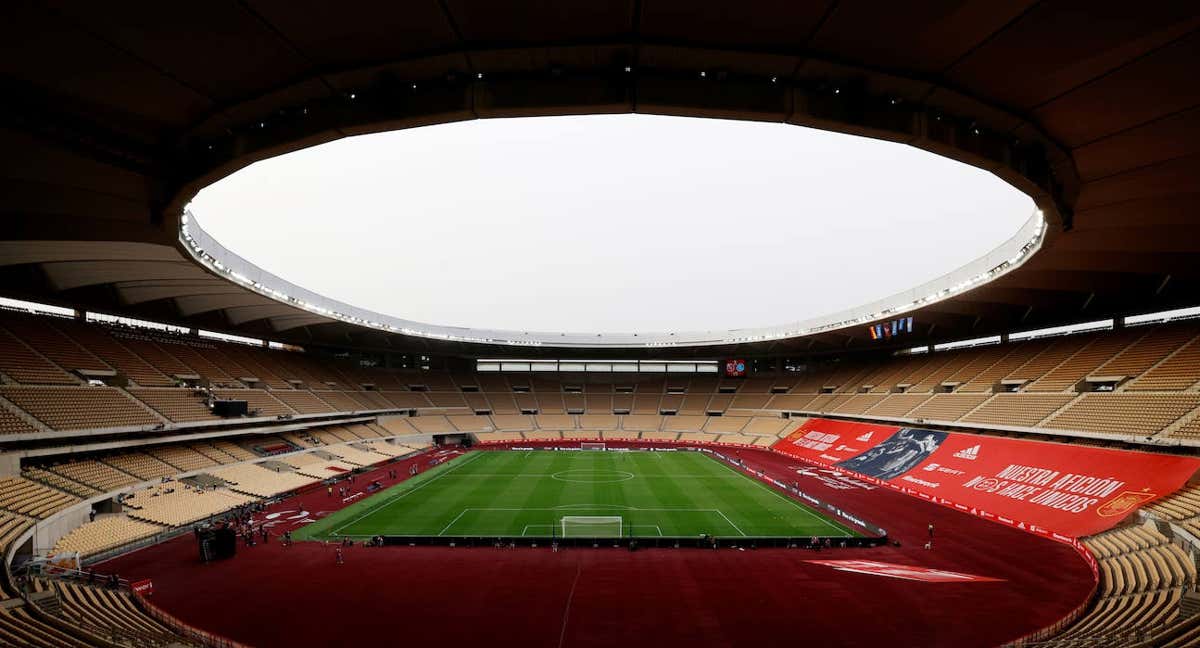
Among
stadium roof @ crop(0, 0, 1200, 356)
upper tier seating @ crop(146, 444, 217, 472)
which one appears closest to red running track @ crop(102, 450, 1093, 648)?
upper tier seating @ crop(146, 444, 217, 472)

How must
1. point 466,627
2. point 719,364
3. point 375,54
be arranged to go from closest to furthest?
1. point 375,54
2. point 466,627
3. point 719,364

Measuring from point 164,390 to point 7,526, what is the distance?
17946mm

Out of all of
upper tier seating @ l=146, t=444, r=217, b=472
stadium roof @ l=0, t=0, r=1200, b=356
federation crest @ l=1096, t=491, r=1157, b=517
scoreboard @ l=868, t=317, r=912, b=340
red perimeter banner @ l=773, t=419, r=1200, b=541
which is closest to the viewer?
stadium roof @ l=0, t=0, r=1200, b=356

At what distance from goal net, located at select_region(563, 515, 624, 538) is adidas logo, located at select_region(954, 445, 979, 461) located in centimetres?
2191

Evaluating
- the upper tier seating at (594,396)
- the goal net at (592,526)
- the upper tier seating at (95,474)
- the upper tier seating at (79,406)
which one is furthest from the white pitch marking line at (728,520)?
the upper tier seating at (79,406)

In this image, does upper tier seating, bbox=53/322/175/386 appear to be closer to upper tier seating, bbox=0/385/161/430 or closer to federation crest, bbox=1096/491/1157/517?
upper tier seating, bbox=0/385/161/430

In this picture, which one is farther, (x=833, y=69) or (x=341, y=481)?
(x=341, y=481)

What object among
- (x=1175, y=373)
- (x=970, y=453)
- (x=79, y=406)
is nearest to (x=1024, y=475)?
(x=970, y=453)

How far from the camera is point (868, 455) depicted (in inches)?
1640

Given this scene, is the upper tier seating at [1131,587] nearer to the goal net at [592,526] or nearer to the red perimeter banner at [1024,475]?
the red perimeter banner at [1024,475]

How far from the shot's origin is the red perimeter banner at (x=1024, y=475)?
22.9 m

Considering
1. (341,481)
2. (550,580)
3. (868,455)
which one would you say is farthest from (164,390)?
(868,455)

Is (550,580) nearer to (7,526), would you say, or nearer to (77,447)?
(7,526)

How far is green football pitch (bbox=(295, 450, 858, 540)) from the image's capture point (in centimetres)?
2530
